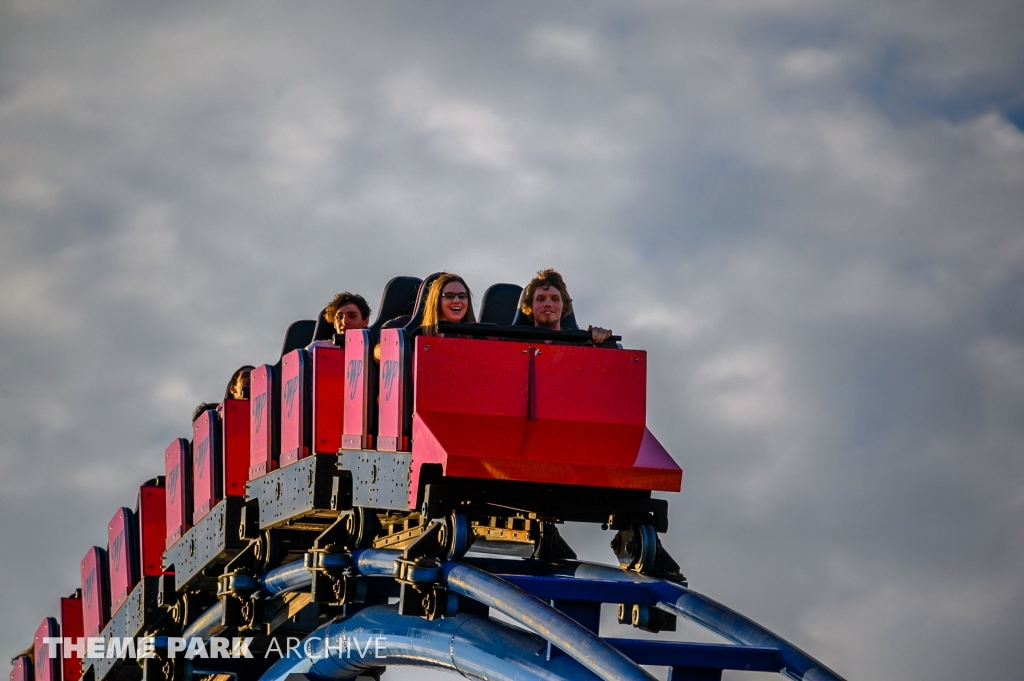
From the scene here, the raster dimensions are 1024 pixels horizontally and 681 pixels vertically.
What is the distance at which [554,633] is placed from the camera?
790 centimetres

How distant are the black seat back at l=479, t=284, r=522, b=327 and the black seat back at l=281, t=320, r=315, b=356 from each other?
2189mm

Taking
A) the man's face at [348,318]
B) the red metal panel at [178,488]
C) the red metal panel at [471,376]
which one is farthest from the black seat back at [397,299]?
the red metal panel at [178,488]

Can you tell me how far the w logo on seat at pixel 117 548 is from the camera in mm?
14148

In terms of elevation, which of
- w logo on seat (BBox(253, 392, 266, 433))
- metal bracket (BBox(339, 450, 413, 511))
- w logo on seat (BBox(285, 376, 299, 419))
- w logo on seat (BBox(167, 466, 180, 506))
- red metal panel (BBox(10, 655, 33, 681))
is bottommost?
metal bracket (BBox(339, 450, 413, 511))

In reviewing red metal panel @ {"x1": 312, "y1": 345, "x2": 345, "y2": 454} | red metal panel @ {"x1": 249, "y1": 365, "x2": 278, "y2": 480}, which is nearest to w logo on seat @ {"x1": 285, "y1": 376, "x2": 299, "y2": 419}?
red metal panel @ {"x1": 312, "y1": 345, "x2": 345, "y2": 454}

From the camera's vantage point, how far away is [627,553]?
9.21 metres

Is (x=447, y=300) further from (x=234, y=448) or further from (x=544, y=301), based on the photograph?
(x=234, y=448)

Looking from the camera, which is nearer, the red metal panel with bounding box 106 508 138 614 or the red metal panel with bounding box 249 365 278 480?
the red metal panel with bounding box 249 365 278 480

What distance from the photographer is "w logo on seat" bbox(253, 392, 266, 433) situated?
1105 cm

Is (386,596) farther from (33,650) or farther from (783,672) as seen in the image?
(33,650)

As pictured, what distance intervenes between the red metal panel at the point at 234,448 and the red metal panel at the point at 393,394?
2.67m

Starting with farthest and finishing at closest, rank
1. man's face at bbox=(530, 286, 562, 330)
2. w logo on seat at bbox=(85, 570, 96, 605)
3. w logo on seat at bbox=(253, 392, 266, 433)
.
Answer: w logo on seat at bbox=(85, 570, 96, 605) → w logo on seat at bbox=(253, 392, 266, 433) → man's face at bbox=(530, 286, 562, 330)

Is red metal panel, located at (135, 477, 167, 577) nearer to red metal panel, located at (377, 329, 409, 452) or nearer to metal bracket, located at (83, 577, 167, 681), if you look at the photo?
metal bracket, located at (83, 577, 167, 681)

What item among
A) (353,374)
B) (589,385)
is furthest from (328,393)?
(589,385)
